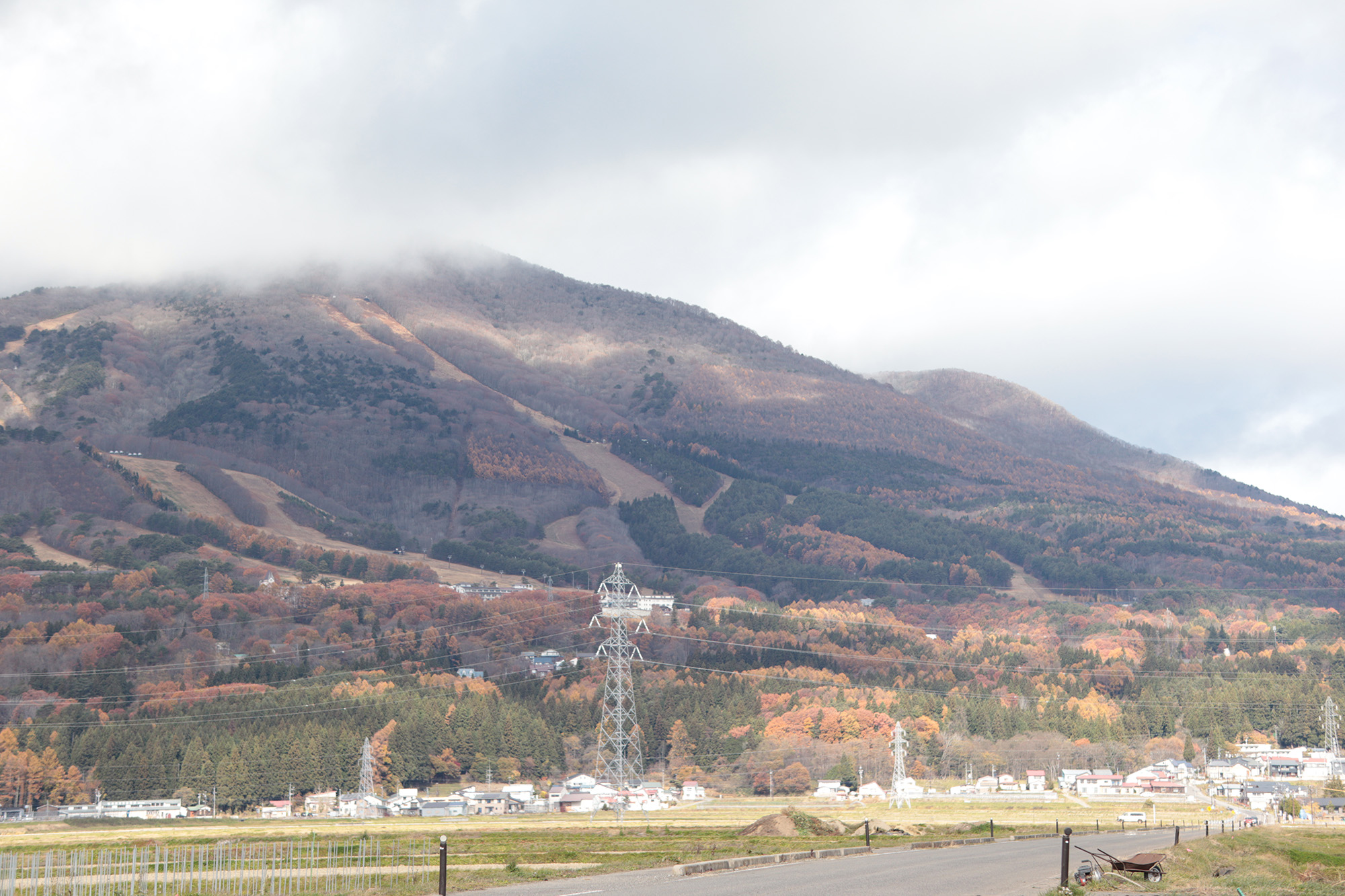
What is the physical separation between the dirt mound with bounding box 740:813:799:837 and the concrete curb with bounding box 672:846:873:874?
12.8 m

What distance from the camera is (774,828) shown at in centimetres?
6994

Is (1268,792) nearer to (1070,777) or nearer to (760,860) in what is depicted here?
(1070,777)

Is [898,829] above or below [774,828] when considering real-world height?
below

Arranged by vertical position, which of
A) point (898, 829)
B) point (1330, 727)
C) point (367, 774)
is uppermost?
point (898, 829)

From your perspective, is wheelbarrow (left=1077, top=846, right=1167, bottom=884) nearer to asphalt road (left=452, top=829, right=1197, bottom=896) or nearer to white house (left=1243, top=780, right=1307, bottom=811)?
asphalt road (left=452, top=829, right=1197, bottom=896)

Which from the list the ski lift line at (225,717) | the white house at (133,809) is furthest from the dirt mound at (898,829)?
the ski lift line at (225,717)

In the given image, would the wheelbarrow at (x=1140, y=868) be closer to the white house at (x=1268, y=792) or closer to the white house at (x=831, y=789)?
the white house at (x=1268, y=792)

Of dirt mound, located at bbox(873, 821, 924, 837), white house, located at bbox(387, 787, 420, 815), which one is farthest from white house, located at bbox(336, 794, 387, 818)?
dirt mound, located at bbox(873, 821, 924, 837)

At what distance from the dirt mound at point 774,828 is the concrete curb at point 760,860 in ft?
42.1

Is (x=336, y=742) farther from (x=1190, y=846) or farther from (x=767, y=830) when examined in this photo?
(x=1190, y=846)

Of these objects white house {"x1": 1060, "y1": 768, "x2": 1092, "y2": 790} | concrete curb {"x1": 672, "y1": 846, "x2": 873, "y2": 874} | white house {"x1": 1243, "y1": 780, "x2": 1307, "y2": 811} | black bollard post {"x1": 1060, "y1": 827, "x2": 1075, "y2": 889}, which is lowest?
white house {"x1": 1060, "y1": 768, "x2": 1092, "y2": 790}

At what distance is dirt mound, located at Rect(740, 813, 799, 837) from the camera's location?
6854cm

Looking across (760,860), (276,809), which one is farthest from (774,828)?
(276,809)

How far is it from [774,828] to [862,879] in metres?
29.7
